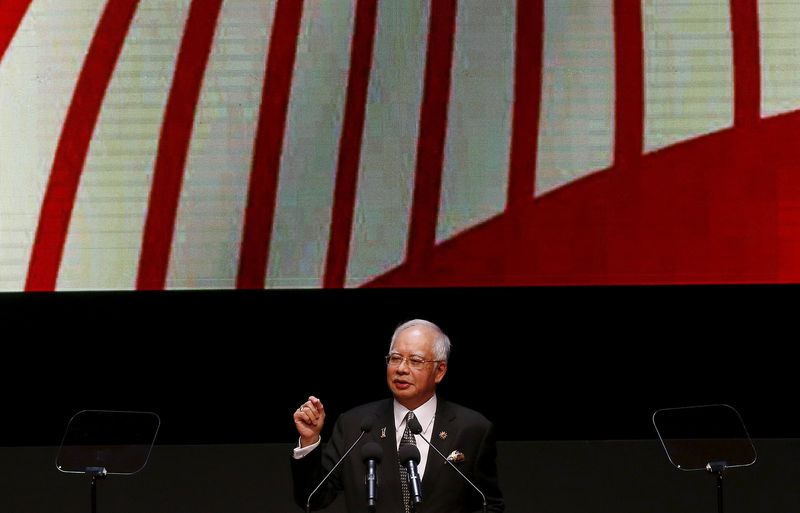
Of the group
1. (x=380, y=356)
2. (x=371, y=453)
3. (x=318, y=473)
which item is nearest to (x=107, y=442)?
(x=380, y=356)

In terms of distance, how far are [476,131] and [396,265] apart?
61cm

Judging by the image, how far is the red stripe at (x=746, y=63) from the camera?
13.4 feet

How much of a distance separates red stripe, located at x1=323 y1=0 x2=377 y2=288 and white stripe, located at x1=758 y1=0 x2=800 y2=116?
1552mm

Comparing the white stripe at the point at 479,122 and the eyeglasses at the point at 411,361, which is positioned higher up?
the white stripe at the point at 479,122

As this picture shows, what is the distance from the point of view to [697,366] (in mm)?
4238

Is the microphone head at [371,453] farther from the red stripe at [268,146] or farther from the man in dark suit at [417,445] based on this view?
the red stripe at [268,146]

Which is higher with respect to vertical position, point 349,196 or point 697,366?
point 349,196

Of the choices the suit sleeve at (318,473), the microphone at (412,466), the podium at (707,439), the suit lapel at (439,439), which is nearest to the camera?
the microphone at (412,466)

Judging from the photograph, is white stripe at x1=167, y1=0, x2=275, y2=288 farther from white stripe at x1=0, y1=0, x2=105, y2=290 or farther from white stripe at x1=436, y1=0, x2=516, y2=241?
white stripe at x1=436, y1=0, x2=516, y2=241

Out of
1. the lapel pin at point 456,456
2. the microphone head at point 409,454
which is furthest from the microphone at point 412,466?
the lapel pin at point 456,456

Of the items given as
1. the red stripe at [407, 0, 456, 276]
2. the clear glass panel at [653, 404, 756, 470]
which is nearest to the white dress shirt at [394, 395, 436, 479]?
the clear glass panel at [653, 404, 756, 470]

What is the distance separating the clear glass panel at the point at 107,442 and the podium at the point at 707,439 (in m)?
1.76

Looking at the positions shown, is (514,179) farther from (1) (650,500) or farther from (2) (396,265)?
(1) (650,500)

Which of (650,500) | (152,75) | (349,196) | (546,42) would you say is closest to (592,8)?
(546,42)
